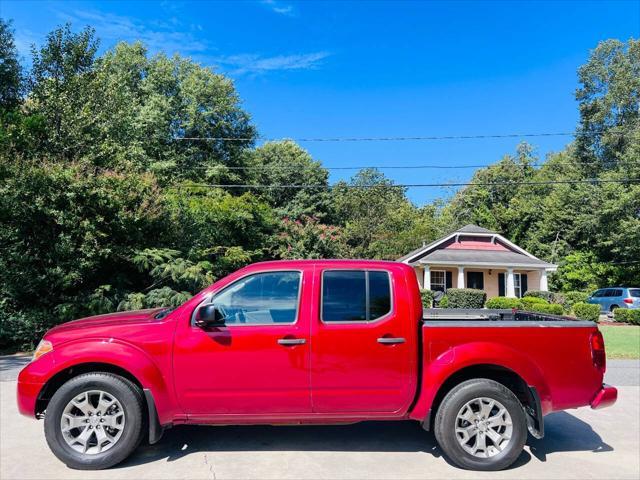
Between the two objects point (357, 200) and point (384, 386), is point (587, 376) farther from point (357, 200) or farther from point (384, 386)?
point (357, 200)

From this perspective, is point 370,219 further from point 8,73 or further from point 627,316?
point 8,73

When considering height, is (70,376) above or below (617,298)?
above

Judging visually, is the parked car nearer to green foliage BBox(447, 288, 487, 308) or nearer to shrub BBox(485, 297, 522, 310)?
shrub BBox(485, 297, 522, 310)

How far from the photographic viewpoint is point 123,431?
3928 mm

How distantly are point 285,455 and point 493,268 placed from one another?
27235 millimetres

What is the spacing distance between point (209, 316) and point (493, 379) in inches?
106

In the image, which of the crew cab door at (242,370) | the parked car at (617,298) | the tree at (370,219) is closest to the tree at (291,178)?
the tree at (370,219)

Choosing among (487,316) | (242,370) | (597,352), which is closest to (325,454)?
(242,370)

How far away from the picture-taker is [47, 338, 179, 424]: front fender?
12.9ft

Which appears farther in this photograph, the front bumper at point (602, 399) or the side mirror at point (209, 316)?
the front bumper at point (602, 399)

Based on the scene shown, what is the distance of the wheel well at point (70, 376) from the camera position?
13.3 feet

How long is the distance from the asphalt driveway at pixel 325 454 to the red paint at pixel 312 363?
1.31ft

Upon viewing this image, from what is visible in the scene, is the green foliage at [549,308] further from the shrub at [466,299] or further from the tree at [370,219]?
the tree at [370,219]

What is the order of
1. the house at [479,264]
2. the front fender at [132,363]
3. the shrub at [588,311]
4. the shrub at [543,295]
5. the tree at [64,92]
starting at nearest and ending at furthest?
the front fender at [132,363] < the tree at [64,92] < the shrub at [588,311] < the shrub at [543,295] < the house at [479,264]
